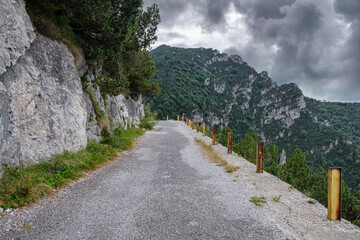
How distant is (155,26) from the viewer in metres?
9.64

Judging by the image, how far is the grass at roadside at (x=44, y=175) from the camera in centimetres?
345

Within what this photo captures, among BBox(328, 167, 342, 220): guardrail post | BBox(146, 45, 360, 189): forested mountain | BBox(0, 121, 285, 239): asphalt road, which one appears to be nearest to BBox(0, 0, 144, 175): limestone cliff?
BBox(0, 121, 285, 239): asphalt road

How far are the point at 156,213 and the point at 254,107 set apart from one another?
173846 millimetres

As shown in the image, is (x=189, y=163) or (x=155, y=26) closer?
(x=189, y=163)

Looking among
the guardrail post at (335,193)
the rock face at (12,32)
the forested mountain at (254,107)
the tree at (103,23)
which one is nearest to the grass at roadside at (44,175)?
the rock face at (12,32)

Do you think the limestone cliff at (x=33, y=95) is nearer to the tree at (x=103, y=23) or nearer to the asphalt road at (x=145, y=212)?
the tree at (x=103, y=23)

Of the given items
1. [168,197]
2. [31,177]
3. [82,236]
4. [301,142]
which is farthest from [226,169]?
[301,142]

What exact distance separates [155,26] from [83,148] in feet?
21.9

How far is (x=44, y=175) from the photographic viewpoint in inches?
175

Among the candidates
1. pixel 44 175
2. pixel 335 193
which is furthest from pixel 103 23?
pixel 335 193

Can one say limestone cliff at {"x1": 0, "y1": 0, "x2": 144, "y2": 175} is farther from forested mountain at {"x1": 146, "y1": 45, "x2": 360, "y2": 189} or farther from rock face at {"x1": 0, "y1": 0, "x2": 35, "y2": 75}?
forested mountain at {"x1": 146, "y1": 45, "x2": 360, "y2": 189}

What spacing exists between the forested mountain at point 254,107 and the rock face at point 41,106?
70.2 meters

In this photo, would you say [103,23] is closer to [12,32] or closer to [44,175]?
[12,32]

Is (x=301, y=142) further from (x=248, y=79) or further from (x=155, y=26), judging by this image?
(x=155, y=26)
